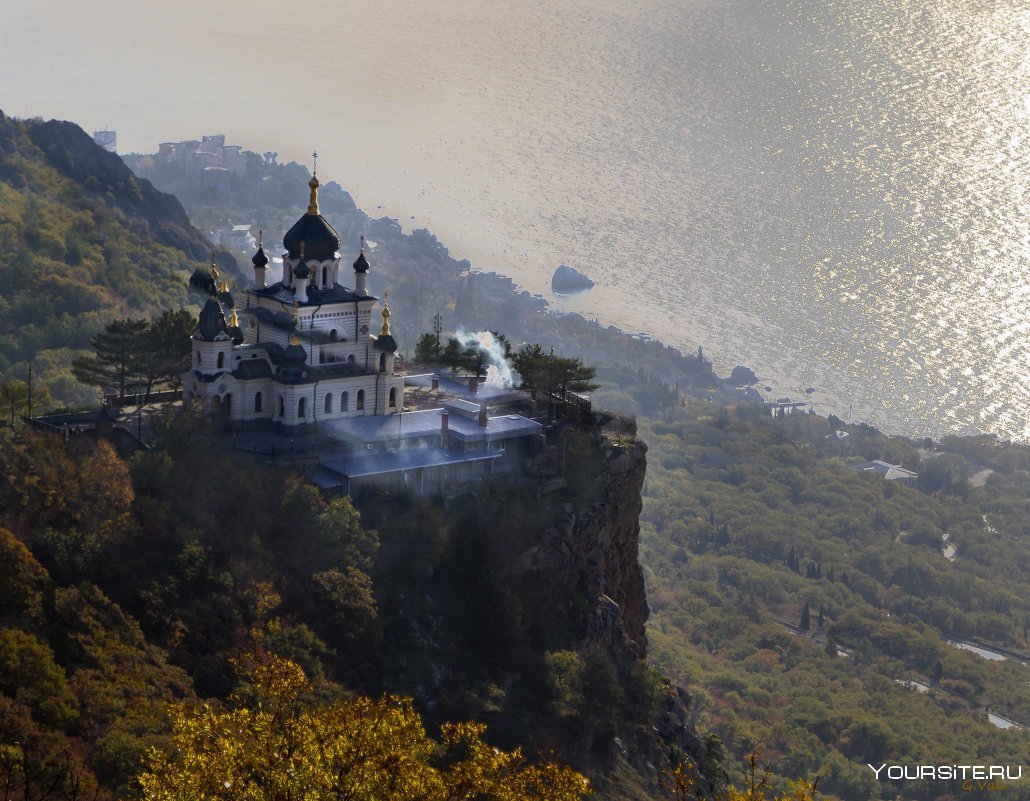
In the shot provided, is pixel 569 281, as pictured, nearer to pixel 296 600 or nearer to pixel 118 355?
pixel 118 355

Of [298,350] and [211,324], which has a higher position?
[211,324]

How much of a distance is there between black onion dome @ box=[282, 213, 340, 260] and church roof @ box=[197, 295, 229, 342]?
1918mm

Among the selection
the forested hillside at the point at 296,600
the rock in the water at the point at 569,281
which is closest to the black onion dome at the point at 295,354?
the forested hillside at the point at 296,600

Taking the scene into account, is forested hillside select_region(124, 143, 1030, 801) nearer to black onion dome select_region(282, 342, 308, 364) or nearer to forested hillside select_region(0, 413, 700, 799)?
forested hillside select_region(0, 413, 700, 799)

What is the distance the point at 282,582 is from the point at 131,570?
8.08 ft

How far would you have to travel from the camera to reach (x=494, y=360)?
3275cm

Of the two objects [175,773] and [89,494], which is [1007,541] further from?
[175,773]

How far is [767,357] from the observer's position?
63.7 m

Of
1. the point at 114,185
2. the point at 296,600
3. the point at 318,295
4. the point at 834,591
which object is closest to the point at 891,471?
the point at 834,591

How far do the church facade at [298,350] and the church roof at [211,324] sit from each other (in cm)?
2

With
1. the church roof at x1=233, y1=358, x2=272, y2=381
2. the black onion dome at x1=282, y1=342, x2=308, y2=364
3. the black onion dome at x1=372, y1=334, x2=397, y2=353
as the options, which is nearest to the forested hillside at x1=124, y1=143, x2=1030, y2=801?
the black onion dome at x1=372, y1=334, x2=397, y2=353

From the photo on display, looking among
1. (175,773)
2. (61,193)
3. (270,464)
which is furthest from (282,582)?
(61,193)

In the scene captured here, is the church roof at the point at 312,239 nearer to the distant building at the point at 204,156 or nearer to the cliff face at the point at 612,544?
the cliff face at the point at 612,544

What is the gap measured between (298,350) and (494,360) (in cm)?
578
